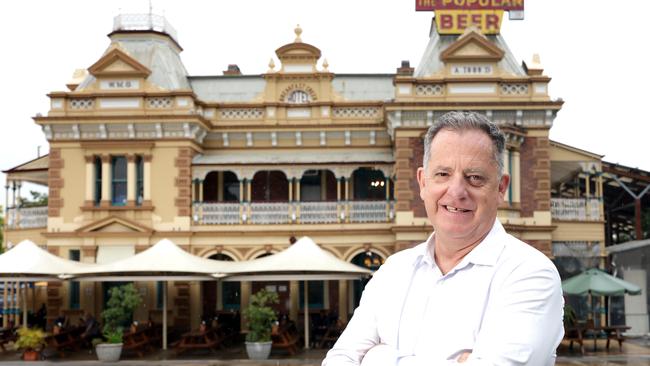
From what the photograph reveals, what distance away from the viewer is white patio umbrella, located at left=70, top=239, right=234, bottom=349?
18.4m

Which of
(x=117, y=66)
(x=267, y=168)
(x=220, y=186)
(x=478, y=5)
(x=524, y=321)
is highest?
(x=478, y=5)

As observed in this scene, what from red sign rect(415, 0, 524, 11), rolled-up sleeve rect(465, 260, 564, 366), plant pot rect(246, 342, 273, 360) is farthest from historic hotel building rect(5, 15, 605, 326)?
rolled-up sleeve rect(465, 260, 564, 366)

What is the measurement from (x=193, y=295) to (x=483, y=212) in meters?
20.9

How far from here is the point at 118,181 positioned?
22.4 m

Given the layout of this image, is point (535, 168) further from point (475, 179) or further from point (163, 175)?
point (475, 179)

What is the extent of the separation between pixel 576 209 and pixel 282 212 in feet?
29.1

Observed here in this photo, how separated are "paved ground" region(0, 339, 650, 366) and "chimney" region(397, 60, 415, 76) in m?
10.5

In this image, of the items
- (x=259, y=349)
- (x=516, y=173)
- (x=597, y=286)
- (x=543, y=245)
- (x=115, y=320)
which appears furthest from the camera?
(x=543, y=245)

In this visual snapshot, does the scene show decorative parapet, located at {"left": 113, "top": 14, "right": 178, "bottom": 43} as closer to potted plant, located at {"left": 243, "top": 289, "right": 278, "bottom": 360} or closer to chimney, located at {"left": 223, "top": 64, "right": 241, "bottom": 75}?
chimney, located at {"left": 223, "top": 64, "right": 241, "bottom": 75}

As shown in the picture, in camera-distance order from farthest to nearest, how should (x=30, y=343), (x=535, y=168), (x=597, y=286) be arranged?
(x=535, y=168) < (x=597, y=286) < (x=30, y=343)

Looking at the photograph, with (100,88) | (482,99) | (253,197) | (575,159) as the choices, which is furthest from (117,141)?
(575,159)

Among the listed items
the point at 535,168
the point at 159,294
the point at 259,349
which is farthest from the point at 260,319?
the point at 535,168

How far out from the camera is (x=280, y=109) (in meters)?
23.6

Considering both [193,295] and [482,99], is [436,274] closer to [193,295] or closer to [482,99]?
[482,99]
